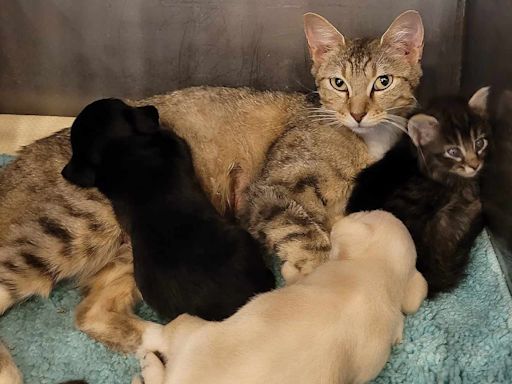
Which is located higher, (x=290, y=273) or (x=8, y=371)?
(x=290, y=273)

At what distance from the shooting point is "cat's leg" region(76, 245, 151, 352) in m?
2.22

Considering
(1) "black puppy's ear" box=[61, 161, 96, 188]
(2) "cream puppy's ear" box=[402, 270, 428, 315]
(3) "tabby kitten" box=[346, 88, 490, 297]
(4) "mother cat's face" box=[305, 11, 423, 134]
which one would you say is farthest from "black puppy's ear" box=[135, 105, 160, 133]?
(2) "cream puppy's ear" box=[402, 270, 428, 315]

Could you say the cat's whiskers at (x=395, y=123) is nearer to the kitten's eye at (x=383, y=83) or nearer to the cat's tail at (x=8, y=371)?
the kitten's eye at (x=383, y=83)

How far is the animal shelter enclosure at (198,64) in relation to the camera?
2.26 m

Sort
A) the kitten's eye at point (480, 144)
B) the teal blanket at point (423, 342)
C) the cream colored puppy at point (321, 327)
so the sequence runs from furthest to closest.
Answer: the kitten's eye at point (480, 144), the teal blanket at point (423, 342), the cream colored puppy at point (321, 327)

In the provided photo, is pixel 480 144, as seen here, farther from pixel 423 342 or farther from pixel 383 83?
pixel 423 342

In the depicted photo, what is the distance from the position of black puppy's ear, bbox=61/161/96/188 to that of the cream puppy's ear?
104cm

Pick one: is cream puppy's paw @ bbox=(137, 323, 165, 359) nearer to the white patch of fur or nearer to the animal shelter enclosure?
the animal shelter enclosure

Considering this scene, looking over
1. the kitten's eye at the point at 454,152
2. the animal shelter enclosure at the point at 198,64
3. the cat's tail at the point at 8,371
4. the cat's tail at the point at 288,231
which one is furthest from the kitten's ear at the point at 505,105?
the cat's tail at the point at 8,371

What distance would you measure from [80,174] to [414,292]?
1110 mm

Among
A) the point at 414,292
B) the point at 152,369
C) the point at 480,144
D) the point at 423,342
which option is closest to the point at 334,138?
the point at 480,144

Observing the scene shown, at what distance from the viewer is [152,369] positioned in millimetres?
2031

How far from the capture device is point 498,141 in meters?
2.30

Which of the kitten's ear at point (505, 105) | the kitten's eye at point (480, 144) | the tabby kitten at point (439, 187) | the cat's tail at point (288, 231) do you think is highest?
the kitten's ear at point (505, 105)
